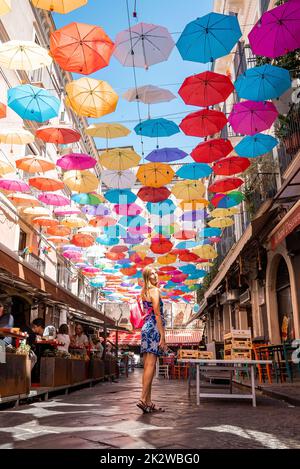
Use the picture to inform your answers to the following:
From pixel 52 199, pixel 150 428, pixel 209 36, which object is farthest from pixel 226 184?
pixel 150 428

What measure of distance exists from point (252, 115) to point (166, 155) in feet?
9.51

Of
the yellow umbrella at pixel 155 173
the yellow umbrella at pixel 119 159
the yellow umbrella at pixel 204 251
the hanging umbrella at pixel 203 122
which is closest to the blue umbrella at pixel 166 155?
the yellow umbrella at pixel 155 173

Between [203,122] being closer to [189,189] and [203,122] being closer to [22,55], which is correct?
[22,55]

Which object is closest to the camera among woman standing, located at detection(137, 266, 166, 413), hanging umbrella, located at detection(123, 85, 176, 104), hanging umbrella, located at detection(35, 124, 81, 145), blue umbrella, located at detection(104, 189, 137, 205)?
woman standing, located at detection(137, 266, 166, 413)

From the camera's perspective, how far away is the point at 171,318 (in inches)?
1896

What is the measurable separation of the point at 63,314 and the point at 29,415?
1978cm

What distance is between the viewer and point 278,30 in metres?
7.45

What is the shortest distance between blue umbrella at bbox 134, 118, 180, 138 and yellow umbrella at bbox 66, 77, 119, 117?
1092 mm

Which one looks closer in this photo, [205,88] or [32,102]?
[205,88]

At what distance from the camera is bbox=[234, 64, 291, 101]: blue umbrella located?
27.5ft

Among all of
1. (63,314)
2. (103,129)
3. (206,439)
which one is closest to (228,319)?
(63,314)

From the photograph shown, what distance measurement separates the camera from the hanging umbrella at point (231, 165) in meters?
11.5

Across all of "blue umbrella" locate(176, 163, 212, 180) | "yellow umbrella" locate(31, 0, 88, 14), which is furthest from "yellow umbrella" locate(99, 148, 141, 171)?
"yellow umbrella" locate(31, 0, 88, 14)

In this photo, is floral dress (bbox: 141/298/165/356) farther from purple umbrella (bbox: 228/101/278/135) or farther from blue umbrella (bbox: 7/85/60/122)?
blue umbrella (bbox: 7/85/60/122)
